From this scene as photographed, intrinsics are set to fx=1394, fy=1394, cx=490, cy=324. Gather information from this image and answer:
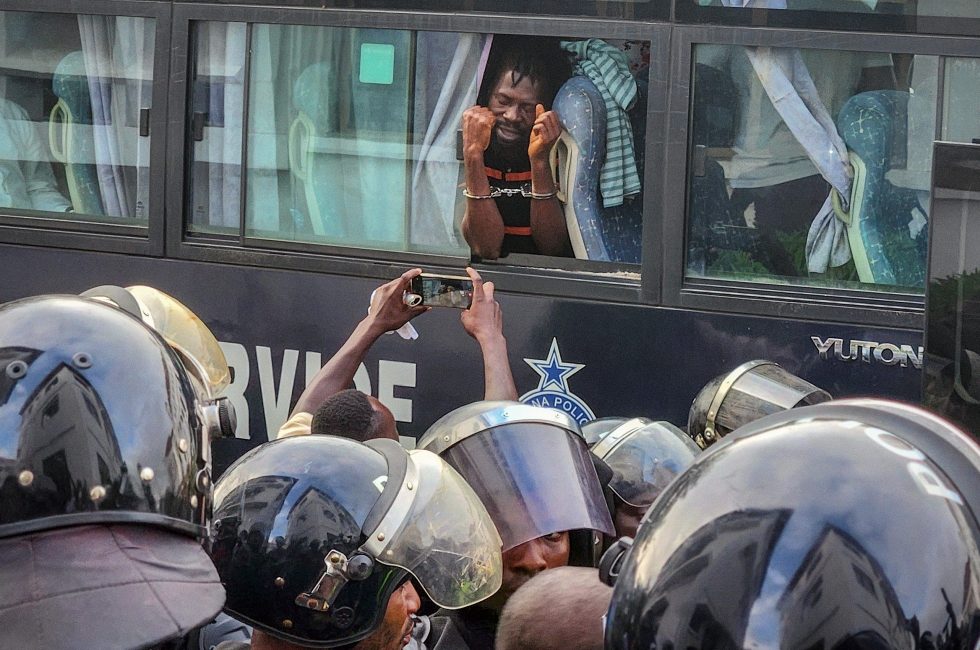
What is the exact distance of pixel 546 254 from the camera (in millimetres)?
5598

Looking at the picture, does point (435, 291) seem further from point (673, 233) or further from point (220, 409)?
point (220, 409)

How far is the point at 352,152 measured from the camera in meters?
5.94

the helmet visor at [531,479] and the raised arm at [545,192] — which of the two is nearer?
the helmet visor at [531,479]

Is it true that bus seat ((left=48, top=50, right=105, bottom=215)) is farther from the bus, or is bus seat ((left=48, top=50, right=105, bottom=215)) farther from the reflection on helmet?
the reflection on helmet

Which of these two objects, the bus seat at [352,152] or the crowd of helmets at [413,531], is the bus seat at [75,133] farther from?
the crowd of helmets at [413,531]

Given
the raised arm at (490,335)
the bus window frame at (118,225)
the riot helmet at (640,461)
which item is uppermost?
the bus window frame at (118,225)

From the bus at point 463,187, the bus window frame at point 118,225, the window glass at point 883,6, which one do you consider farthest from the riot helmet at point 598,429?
the bus window frame at point 118,225

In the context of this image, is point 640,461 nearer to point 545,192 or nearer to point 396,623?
point 396,623

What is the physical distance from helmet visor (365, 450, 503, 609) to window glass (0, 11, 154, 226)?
3674 millimetres

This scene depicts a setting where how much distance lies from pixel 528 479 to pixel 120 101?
3.59 meters

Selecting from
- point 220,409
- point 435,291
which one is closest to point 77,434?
point 220,409

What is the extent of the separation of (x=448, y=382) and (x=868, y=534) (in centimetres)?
428

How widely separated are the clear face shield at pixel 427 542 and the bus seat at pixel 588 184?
2585 mm

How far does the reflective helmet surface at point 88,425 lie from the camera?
75.7 inches
